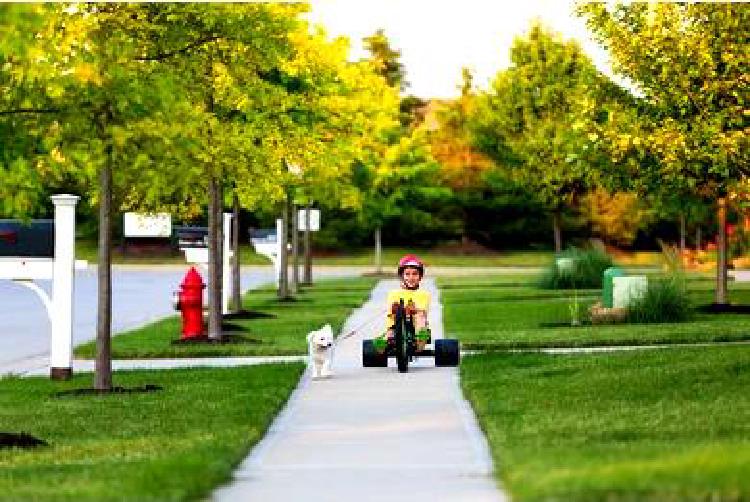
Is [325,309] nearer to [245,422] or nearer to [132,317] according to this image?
[132,317]

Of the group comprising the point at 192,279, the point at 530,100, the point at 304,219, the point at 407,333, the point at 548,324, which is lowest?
the point at 548,324

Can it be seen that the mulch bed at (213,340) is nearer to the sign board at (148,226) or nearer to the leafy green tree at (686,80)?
the sign board at (148,226)

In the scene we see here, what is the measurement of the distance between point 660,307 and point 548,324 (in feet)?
6.66

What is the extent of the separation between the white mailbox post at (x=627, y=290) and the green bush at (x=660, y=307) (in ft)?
0.34

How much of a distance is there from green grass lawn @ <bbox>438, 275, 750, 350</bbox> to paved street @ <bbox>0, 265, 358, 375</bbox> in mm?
6200

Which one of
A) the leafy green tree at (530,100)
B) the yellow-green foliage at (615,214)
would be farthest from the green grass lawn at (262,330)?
the yellow-green foliage at (615,214)

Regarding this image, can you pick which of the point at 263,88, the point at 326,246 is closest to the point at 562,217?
the point at 326,246

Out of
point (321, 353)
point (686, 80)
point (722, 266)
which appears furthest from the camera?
point (722, 266)

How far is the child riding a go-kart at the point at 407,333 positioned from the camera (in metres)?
19.7

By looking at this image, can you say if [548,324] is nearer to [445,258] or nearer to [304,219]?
[304,219]

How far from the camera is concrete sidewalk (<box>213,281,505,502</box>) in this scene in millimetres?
10180

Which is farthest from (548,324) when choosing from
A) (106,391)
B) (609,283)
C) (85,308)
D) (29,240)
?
(85,308)

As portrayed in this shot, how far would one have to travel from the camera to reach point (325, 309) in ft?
124

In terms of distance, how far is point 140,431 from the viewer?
14.3 metres
